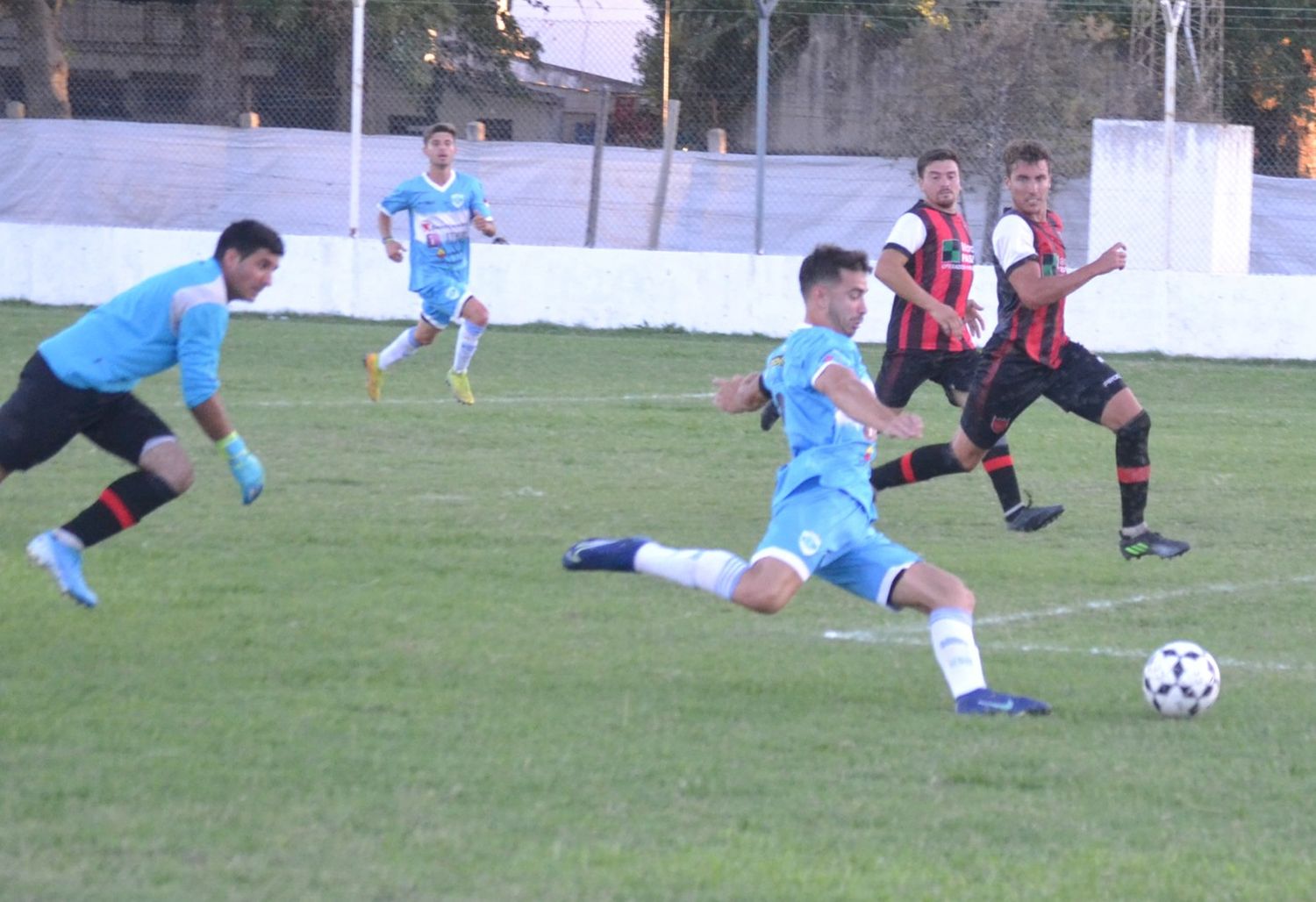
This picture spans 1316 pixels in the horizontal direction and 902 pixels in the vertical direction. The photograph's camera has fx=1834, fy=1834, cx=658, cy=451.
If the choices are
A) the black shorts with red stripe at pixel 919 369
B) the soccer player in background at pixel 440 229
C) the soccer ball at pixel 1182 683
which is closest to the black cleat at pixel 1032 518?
the black shorts with red stripe at pixel 919 369

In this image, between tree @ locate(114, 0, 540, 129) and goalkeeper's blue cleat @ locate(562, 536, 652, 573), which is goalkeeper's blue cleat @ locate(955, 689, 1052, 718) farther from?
tree @ locate(114, 0, 540, 129)

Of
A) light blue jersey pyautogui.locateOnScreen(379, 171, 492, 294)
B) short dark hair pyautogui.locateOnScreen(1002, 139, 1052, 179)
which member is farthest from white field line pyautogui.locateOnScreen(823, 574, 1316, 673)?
light blue jersey pyautogui.locateOnScreen(379, 171, 492, 294)

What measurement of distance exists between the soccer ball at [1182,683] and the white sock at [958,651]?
503 millimetres

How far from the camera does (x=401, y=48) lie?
21250mm

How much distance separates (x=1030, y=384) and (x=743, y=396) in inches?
101

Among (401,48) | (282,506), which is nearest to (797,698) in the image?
(282,506)

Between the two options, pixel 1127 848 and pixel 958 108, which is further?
pixel 958 108

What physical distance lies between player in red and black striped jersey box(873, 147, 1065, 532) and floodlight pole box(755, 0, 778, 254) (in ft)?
29.5

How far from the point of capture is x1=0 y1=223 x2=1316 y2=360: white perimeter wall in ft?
57.3

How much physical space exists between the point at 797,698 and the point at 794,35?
64.7 feet

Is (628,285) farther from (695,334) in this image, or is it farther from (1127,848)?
(1127,848)

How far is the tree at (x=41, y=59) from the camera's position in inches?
882

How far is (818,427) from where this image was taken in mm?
5391

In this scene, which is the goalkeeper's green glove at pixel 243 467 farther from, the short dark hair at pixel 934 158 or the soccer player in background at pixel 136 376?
the short dark hair at pixel 934 158
